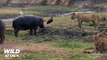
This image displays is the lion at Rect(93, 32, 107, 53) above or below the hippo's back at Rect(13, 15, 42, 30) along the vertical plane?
above

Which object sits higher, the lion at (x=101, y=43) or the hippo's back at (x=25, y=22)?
the lion at (x=101, y=43)

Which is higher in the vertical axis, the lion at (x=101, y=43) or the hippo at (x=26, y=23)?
the lion at (x=101, y=43)

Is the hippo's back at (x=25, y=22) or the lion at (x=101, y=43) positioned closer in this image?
the lion at (x=101, y=43)

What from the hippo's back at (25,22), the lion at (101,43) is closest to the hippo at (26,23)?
the hippo's back at (25,22)

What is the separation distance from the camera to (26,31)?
28.7 metres

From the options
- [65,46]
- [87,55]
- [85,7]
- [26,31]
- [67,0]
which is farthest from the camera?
[67,0]

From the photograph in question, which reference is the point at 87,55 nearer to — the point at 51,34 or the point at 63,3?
the point at 51,34

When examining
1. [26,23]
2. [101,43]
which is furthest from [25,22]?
[101,43]

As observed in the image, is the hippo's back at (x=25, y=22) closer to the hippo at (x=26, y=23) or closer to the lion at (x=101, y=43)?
the hippo at (x=26, y=23)

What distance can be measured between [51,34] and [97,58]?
1047 cm

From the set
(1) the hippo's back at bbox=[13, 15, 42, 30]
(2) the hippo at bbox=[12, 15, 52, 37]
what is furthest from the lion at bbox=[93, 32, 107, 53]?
(1) the hippo's back at bbox=[13, 15, 42, 30]

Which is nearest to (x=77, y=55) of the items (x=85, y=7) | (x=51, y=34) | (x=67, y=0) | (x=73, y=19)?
(x=51, y=34)

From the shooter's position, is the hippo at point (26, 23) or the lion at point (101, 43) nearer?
the lion at point (101, 43)

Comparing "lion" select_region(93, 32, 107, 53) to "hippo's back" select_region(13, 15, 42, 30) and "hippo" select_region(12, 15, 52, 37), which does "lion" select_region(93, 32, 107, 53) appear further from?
"hippo's back" select_region(13, 15, 42, 30)
